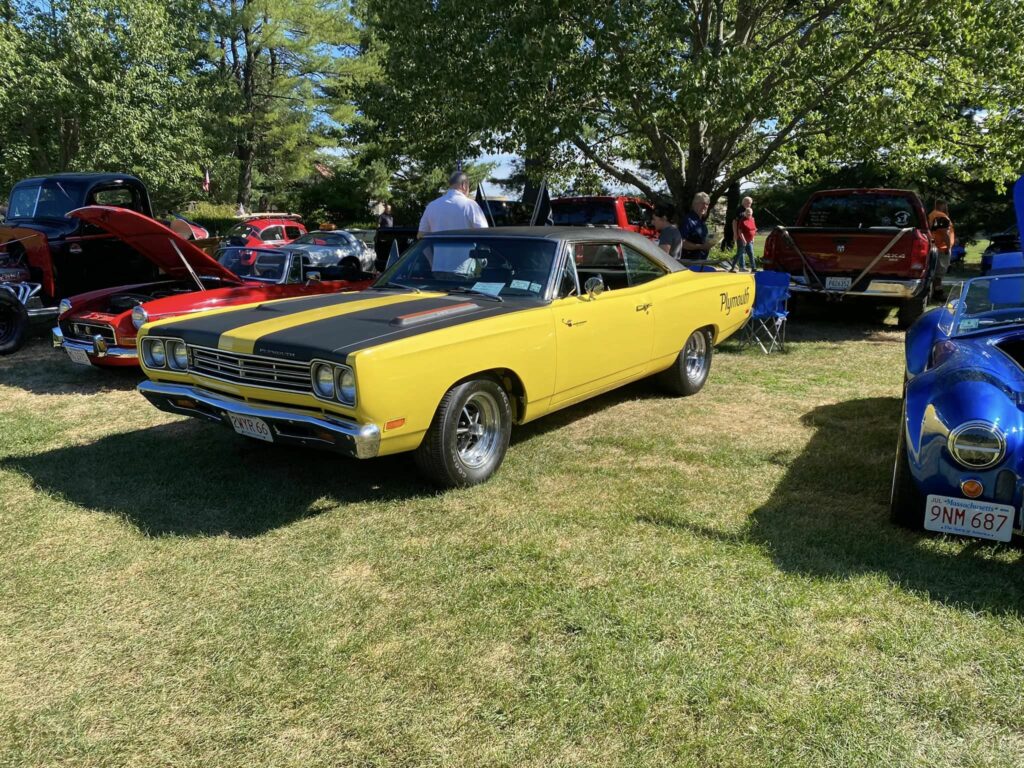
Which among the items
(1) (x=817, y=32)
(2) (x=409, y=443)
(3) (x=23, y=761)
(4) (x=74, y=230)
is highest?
(1) (x=817, y=32)

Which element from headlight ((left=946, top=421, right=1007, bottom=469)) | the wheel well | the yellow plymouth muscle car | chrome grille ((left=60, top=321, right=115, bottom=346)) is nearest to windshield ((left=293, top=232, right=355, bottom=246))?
chrome grille ((left=60, top=321, right=115, bottom=346))

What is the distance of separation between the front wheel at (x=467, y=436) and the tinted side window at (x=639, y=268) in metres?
1.85

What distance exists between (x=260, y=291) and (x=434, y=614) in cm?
532

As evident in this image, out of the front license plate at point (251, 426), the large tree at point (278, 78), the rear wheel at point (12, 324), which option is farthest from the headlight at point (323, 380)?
the large tree at point (278, 78)

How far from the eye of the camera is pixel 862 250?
9477 mm

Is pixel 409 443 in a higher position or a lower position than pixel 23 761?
higher

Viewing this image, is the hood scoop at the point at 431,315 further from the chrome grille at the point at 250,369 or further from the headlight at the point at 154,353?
the headlight at the point at 154,353

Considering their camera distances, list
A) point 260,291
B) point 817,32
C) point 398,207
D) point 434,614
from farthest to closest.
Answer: point 398,207 → point 817,32 → point 260,291 → point 434,614

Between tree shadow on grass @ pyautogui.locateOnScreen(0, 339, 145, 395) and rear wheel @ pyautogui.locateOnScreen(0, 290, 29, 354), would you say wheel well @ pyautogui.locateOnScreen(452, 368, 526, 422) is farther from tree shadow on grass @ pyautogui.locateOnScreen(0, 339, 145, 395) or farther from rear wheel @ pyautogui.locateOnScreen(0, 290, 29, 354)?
rear wheel @ pyautogui.locateOnScreen(0, 290, 29, 354)

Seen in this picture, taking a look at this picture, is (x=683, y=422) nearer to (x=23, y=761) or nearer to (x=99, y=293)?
(x=23, y=761)

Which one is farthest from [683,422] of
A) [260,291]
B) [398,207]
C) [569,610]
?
[398,207]

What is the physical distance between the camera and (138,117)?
20.7m

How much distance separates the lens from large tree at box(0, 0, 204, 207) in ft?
63.0

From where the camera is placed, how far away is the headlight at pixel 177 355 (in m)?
4.51
